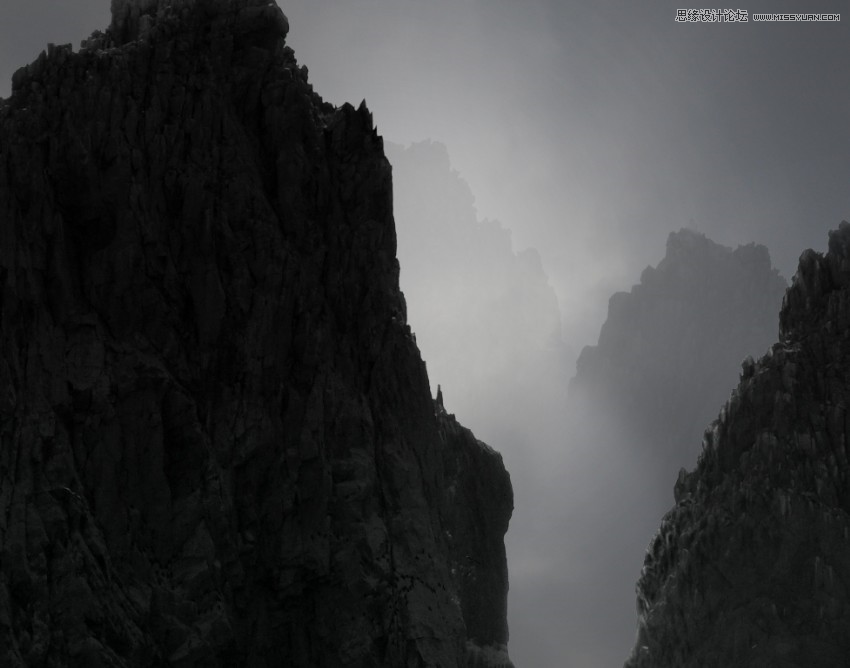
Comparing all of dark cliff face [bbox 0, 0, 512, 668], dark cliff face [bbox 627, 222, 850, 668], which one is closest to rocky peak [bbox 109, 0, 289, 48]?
dark cliff face [bbox 0, 0, 512, 668]

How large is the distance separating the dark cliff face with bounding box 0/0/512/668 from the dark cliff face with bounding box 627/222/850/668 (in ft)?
131

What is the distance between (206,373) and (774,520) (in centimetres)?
5545

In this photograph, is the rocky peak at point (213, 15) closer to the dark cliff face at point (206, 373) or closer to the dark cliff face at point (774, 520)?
the dark cliff face at point (206, 373)

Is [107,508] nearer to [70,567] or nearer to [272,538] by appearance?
[70,567]

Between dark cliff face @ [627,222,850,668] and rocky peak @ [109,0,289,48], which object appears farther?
dark cliff face @ [627,222,850,668]

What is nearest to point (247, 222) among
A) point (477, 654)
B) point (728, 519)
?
point (477, 654)

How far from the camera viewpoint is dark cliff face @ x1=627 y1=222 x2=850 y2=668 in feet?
273

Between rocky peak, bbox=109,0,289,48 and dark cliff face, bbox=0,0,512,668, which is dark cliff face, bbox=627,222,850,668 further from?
rocky peak, bbox=109,0,289,48

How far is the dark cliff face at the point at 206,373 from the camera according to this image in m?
41.9

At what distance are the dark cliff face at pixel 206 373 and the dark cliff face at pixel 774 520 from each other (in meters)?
39.9

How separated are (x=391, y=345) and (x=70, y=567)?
20743 mm

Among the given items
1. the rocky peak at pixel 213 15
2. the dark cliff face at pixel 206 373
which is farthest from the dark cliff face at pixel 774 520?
the rocky peak at pixel 213 15

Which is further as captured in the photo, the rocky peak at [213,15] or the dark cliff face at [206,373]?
the rocky peak at [213,15]

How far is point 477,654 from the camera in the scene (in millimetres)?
70250
